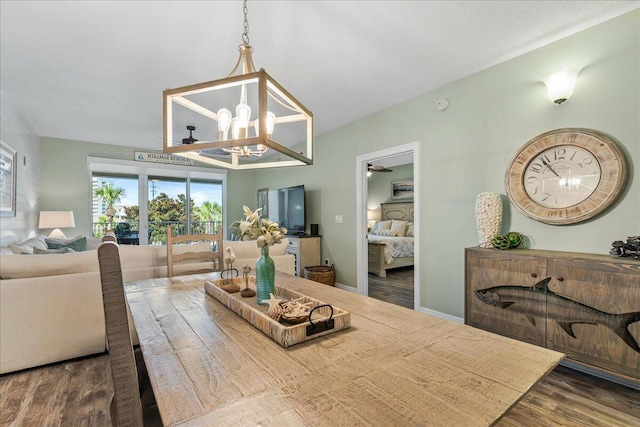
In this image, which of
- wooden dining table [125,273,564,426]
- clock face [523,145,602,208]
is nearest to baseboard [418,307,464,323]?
clock face [523,145,602,208]

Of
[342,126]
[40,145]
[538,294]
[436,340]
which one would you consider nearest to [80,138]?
[40,145]

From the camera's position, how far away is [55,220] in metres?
4.47

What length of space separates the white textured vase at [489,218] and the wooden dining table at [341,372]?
5.14ft

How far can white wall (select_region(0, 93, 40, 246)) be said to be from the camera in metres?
3.32

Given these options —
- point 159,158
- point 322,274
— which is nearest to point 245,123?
point 322,274

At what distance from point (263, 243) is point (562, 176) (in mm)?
2358

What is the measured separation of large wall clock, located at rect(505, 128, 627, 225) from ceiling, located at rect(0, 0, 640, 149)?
2.75 feet

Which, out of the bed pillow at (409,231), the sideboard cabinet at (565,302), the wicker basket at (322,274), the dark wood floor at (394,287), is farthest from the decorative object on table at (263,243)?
the bed pillow at (409,231)

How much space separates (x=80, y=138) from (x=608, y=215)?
→ 715 centimetres

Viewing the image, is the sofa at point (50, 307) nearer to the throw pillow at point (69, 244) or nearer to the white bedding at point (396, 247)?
the throw pillow at point (69, 244)

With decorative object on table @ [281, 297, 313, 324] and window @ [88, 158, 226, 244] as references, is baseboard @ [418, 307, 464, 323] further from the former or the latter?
window @ [88, 158, 226, 244]

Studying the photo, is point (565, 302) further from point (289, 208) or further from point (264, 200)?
point (264, 200)

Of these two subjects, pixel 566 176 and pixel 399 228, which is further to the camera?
pixel 399 228

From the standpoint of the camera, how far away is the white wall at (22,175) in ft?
10.9
